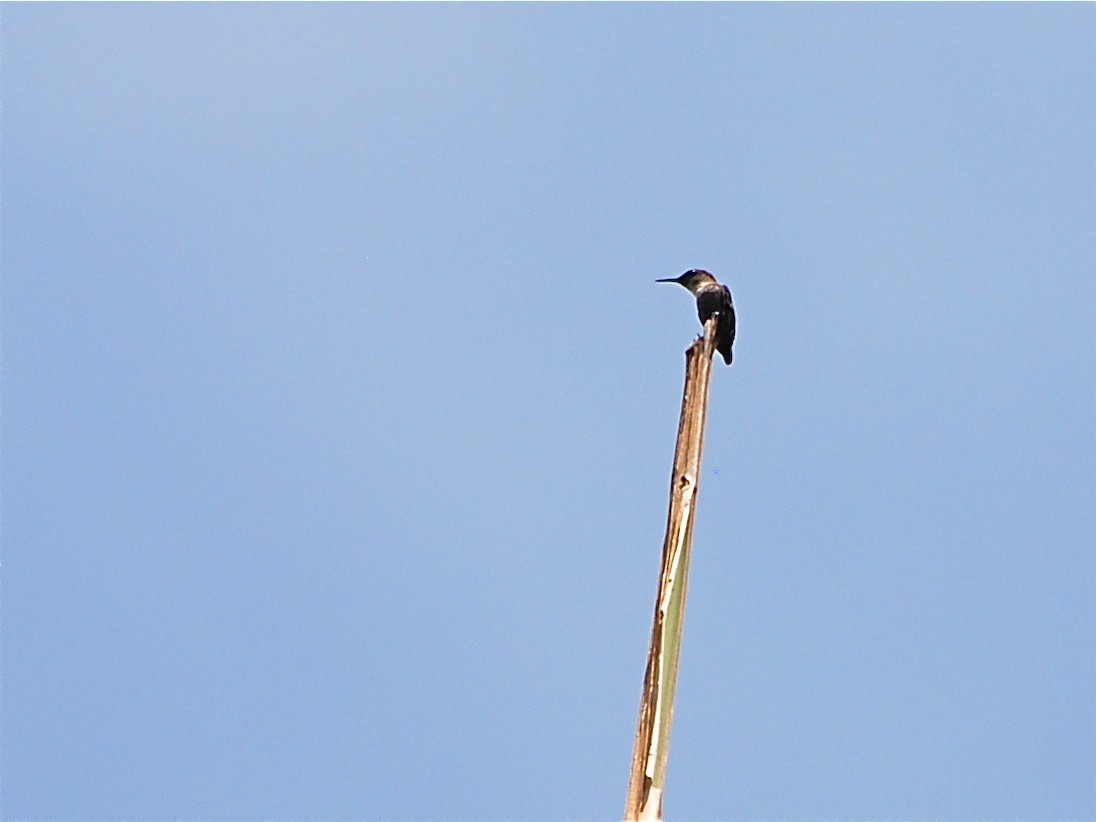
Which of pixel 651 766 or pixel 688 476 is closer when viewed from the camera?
pixel 651 766

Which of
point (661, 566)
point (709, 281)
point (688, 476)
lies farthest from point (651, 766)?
point (709, 281)

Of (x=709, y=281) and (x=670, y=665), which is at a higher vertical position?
(x=709, y=281)

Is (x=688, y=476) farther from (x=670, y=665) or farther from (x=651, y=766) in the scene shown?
(x=651, y=766)

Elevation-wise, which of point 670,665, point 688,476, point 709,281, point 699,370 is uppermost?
point 709,281

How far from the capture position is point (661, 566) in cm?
Result: 401

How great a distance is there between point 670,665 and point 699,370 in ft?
3.51

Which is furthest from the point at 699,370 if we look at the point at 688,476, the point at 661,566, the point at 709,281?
the point at 709,281

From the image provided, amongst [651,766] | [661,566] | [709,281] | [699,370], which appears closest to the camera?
[651,766]

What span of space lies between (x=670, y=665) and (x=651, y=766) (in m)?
0.32

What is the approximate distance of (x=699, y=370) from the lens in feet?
14.1

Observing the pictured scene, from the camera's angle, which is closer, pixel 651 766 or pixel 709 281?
pixel 651 766

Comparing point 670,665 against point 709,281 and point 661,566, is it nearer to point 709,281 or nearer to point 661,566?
point 661,566

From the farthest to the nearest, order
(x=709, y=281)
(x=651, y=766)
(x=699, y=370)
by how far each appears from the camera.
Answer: (x=709, y=281) < (x=699, y=370) < (x=651, y=766)

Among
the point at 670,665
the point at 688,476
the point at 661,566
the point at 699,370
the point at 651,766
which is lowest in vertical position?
the point at 651,766
